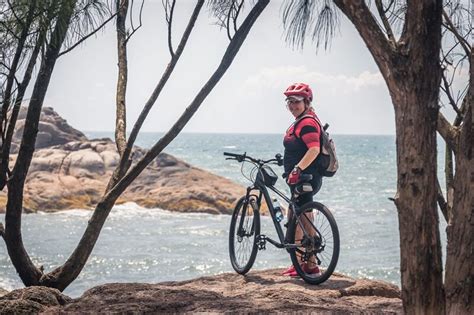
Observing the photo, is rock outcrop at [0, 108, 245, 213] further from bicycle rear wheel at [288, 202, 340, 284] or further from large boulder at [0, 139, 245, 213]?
bicycle rear wheel at [288, 202, 340, 284]

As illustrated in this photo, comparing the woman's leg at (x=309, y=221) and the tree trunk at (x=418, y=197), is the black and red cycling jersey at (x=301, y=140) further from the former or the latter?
the tree trunk at (x=418, y=197)

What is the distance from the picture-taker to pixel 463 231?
419 cm

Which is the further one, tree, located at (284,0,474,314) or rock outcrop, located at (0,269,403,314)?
rock outcrop, located at (0,269,403,314)

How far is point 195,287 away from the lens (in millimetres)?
6281

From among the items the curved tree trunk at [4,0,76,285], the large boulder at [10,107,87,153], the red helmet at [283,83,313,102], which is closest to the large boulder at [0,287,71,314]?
the curved tree trunk at [4,0,76,285]

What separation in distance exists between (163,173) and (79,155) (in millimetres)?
3337

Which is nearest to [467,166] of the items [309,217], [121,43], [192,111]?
[309,217]

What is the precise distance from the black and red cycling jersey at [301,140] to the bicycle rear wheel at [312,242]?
1.29 ft

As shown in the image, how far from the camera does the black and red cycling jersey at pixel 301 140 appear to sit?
6.33m

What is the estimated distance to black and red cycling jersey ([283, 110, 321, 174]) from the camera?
633cm

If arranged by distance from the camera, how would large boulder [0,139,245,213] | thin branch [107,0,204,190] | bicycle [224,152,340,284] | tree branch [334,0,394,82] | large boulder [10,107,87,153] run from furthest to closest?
large boulder [10,107,87,153]
large boulder [0,139,245,213]
thin branch [107,0,204,190]
bicycle [224,152,340,284]
tree branch [334,0,394,82]

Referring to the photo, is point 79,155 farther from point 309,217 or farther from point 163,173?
point 309,217

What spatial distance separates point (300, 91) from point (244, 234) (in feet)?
4.86

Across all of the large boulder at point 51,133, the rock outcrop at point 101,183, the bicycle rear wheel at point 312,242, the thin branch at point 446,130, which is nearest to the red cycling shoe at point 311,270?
the bicycle rear wheel at point 312,242
